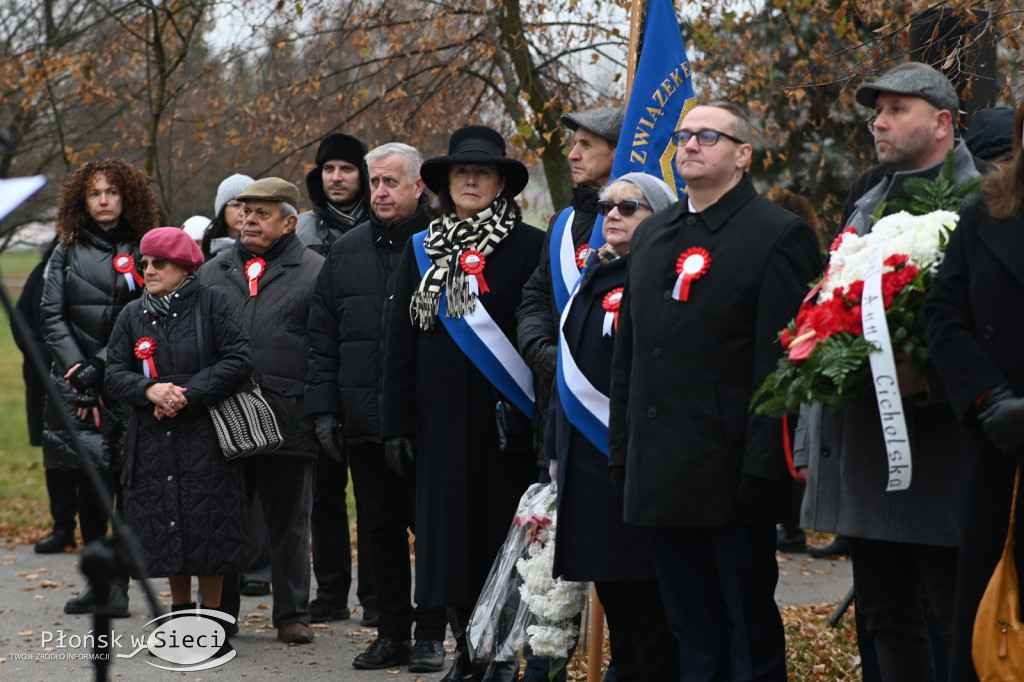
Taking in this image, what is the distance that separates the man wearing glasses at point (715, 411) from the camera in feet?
14.4

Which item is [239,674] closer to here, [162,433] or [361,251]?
[162,433]

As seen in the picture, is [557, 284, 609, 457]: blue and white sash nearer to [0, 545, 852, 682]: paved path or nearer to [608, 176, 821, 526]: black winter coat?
[608, 176, 821, 526]: black winter coat

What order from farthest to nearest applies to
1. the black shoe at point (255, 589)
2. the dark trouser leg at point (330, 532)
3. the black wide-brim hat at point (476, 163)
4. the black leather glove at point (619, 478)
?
the black shoe at point (255, 589) < the dark trouser leg at point (330, 532) < the black wide-brim hat at point (476, 163) < the black leather glove at point (619, 478)

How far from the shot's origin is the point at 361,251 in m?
7.11

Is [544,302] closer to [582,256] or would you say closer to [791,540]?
[582,256]

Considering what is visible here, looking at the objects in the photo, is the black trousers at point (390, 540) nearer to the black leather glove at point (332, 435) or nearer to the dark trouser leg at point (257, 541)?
the black leather glove at point (332, 435)

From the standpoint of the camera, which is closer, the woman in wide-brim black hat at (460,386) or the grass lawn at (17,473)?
the woman in wide-brim black hat at (460,386)

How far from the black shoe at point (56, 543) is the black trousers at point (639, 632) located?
6.54 meters

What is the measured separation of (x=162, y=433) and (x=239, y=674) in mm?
1279

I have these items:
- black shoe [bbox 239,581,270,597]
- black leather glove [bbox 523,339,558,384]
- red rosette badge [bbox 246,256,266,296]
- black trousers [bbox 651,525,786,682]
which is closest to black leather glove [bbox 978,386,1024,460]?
black trousers [bbox 651,525,786,682]

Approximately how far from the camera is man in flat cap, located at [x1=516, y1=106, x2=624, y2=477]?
18.6 feet

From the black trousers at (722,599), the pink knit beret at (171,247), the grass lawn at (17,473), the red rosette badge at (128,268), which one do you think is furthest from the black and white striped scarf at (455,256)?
the red rosette badge at (128,268)

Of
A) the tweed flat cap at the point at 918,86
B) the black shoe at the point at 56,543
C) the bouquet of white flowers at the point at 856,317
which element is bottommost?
the black shoe at the point at 56,543

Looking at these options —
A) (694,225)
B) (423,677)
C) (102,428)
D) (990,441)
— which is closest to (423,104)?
(102,428)
